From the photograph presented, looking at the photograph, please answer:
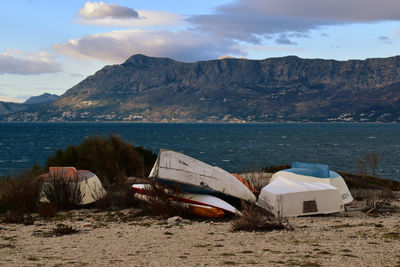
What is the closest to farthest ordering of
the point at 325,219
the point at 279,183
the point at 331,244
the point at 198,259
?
1. the point at 198,259
2. the point at 331,244
3. the point at 325,219
4. the point at 279,183

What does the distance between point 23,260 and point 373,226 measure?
7.18 metres

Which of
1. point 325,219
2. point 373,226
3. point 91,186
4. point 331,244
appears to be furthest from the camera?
point 91,186

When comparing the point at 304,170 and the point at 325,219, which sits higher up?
the point at 304,170

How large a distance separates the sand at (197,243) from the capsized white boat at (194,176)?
1.35 meters

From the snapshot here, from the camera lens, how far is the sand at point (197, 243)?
670cm

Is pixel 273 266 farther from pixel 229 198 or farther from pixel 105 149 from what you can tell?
pixel 105 149

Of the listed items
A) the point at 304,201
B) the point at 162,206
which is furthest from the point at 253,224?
the point at 162,206

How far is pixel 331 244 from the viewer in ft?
25.3

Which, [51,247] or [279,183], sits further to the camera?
[279,183]

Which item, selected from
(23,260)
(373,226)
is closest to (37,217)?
(23,260)

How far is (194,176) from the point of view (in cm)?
1199

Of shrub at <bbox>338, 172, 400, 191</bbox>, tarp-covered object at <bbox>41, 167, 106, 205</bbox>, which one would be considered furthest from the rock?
shrub at <bbox>338, 172, 400, 191</bbox>

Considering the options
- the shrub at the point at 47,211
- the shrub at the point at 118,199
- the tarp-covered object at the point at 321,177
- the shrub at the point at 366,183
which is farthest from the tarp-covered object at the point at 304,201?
the shrub at the point at 366,183

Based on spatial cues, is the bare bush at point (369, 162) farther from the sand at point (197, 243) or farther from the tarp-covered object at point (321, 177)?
the sand at point (197, 243)
